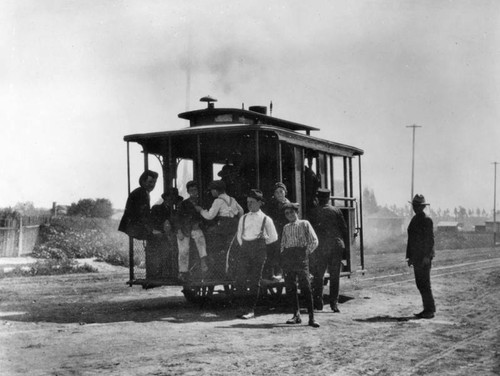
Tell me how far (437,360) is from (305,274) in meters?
2.79

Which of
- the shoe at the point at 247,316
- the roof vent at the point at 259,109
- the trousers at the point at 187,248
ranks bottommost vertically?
the shoe at the point at 247,316

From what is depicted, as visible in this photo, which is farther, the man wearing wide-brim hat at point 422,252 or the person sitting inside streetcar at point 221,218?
the person sitting inside streetcar at point 221,218

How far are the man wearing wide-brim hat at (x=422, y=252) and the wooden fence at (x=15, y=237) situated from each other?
1988cm

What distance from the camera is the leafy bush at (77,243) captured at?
26234 millimetres

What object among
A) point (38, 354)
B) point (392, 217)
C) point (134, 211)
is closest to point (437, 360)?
point (38, 354)

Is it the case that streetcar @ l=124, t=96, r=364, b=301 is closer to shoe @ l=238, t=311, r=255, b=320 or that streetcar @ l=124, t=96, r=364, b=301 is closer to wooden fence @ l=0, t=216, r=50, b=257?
shoe @ l=238, t=311, r=255, b=320

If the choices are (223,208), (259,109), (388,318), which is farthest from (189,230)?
(259,109)

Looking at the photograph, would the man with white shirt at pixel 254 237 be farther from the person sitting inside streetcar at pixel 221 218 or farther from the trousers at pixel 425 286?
the trousers at pixel 425 286

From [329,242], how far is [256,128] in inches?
95.8

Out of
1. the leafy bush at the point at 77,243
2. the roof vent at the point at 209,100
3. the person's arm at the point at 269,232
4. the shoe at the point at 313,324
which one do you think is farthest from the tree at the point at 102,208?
A: the shoe at the point at 313,324

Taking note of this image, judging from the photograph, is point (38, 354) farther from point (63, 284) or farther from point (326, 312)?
point (63, 284)

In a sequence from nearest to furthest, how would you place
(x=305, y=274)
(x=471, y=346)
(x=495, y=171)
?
(x=471, y=346)
(x=305, y=274)
(x=495, y=171)

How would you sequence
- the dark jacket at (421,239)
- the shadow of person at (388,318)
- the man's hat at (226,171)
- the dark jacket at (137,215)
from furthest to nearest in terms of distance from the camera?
the man's hat at (226,171), the dark jacket at (137,215), the dark jacket at (421,239), the shadow of person at (388,318)

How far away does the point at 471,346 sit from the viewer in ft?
24.3
